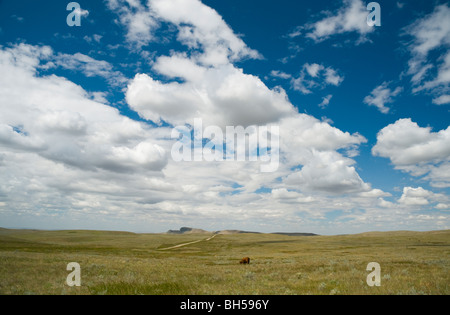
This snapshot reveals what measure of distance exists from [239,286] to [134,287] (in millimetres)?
5866
